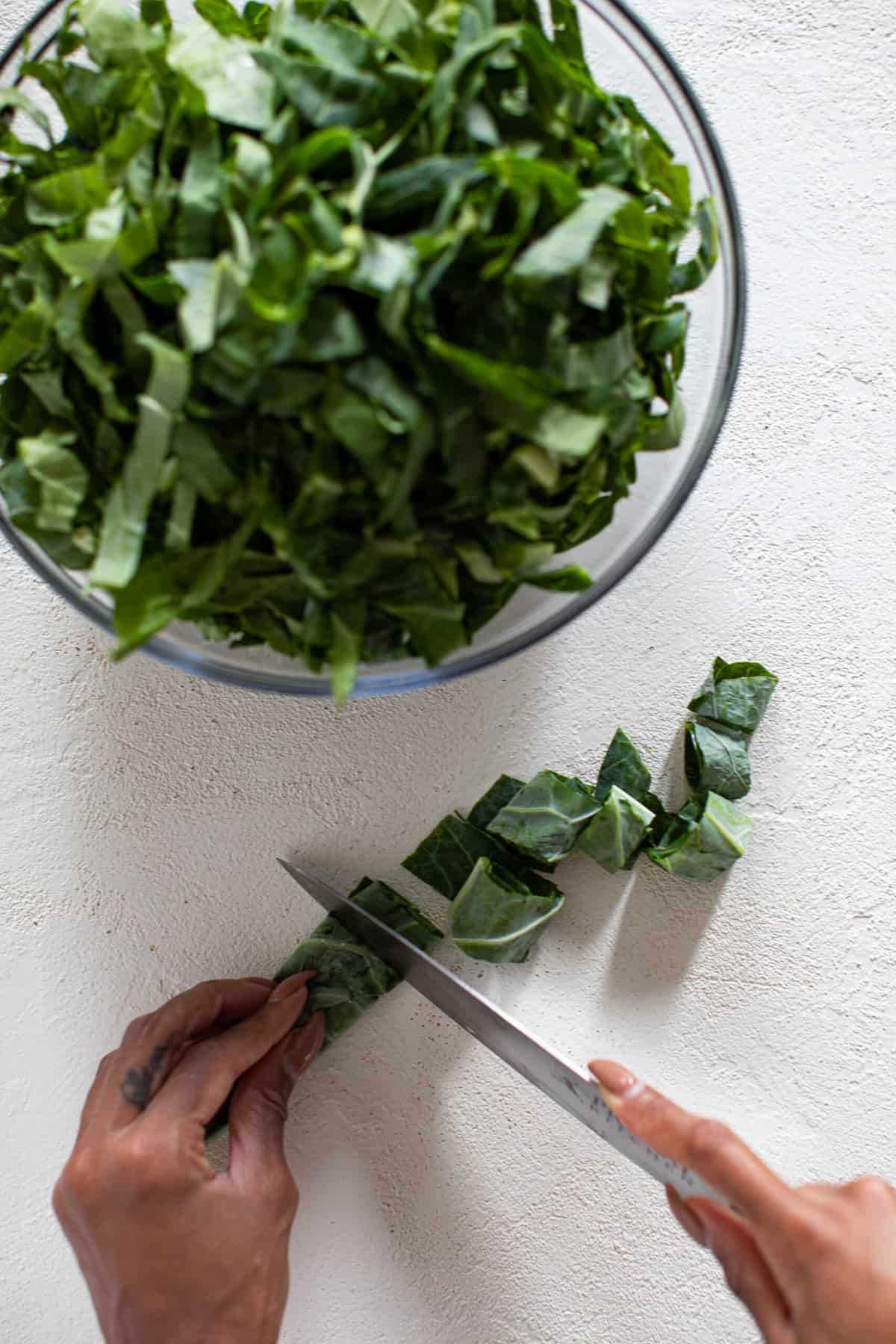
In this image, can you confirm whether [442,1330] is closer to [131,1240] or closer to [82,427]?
[131,1240]

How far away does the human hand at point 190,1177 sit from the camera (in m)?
1.36

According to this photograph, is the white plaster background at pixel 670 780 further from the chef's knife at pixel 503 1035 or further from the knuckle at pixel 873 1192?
the knuckle at pixel 873 1192

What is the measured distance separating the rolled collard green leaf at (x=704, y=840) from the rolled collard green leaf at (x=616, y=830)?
38 mm

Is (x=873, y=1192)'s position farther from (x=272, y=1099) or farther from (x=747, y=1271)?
(x=272, y=1099)

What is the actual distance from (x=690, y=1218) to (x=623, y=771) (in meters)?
0.56

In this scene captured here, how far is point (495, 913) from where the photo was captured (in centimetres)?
140

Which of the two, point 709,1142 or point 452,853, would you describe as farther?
point 452,853

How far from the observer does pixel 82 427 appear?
3.14 feet

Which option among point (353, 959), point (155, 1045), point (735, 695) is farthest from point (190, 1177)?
point (735, 695)

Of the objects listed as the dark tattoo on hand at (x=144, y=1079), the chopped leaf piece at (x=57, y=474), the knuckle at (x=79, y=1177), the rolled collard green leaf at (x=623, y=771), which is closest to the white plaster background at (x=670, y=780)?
the rolled collard green leaf at (x=623, y=771)

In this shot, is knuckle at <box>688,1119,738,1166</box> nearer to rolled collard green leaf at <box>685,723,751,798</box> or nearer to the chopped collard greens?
the chopped collard greens

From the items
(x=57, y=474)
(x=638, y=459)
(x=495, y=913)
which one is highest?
(x=638, y=459)

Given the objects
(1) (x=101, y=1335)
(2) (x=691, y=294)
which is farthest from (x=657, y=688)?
(1) (x=101, y=1335)

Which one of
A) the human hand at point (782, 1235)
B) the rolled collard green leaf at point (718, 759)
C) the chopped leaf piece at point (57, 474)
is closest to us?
the chopped leaf piece at point (57, 474)
